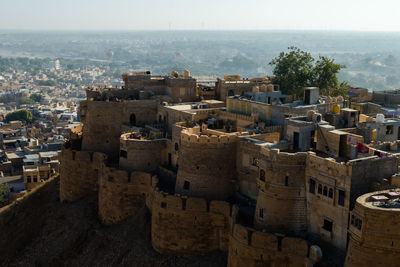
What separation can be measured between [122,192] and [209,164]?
8.75m

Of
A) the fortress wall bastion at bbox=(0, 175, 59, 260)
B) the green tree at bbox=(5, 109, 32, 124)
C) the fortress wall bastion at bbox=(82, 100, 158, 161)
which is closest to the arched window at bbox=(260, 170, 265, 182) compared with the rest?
the fortress wall bastion at bbox=(82, 100, 158, 161)

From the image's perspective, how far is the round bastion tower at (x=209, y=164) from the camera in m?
35.3

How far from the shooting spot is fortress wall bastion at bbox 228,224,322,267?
27797 millimetres

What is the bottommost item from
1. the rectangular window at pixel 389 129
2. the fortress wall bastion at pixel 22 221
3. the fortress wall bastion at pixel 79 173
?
the fortress wall bastion at pixel 22 221

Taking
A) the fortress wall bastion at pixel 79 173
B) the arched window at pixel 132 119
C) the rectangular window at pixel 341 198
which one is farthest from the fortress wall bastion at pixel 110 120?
the rectangular window at pixel 341 198

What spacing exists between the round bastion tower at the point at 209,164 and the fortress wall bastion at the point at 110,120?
1345 cm

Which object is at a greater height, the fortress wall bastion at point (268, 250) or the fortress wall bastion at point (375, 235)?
the fortress wall bastion at point (375, 235)

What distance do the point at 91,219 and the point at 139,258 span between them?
9102 mm

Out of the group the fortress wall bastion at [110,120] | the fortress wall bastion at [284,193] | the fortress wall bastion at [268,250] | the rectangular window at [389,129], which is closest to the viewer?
the fortress wall bastion at [268,250]

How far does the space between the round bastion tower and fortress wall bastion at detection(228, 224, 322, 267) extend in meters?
5.56

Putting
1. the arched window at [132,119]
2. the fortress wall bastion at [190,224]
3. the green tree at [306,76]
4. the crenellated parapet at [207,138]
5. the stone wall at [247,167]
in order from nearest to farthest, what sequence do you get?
1. the fortress wall bastion at [190,224]
2. the stone wall at [247,167]
3. the crenellated parapet at [207,138]
4. the arched window at [132,119]
5. the green tree at [306,76]

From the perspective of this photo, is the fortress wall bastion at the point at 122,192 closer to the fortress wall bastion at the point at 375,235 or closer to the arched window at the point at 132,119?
the arched window at the point at 132,119

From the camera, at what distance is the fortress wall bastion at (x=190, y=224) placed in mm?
34219

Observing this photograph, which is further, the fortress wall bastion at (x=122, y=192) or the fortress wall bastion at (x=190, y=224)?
the fortress wall bastion at (x=122, y=192)
